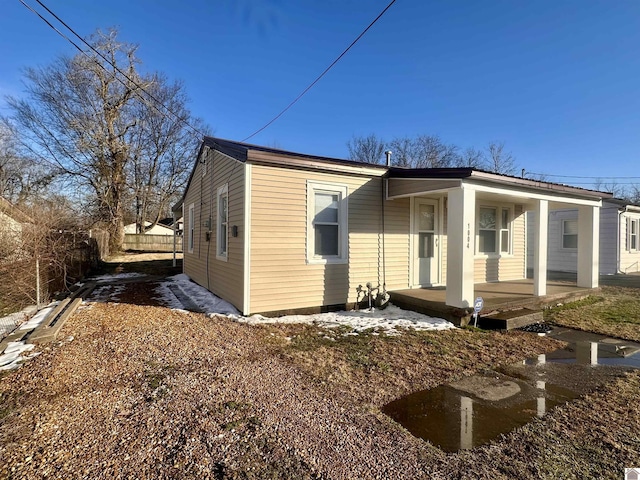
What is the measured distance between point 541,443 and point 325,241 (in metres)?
4.95

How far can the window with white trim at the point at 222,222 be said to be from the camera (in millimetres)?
7668

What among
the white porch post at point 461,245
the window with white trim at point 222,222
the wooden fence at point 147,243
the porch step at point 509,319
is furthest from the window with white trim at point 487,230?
the wooden fence at point 147,243

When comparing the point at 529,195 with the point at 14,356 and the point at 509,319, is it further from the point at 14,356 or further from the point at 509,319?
the point at 14,356

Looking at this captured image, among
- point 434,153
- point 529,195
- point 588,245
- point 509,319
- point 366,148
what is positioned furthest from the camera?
point 366,148

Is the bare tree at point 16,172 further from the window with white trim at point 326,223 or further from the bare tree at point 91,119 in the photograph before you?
the window with white trim at point 326,223

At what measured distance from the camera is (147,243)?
25016 millimetres

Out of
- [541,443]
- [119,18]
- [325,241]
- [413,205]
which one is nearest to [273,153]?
[325,241]

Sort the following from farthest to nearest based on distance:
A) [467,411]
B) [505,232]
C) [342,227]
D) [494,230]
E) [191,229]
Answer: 1. [191,229]
2. [505,232]
3. [494,230]
4. [342,227]
5. [467,411]

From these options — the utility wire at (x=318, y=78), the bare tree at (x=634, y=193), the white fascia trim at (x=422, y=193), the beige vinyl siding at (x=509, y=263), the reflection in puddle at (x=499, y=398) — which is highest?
the bare tree at (x=634, y=193)

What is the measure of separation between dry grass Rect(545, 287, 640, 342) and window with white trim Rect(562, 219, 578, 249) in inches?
208

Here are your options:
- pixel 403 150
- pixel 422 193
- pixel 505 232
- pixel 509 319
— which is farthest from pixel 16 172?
pixel 403 150

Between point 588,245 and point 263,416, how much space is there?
33.3 ft

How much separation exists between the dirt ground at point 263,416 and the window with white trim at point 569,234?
39.9 feet

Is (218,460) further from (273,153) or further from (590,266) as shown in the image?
(590,266)
